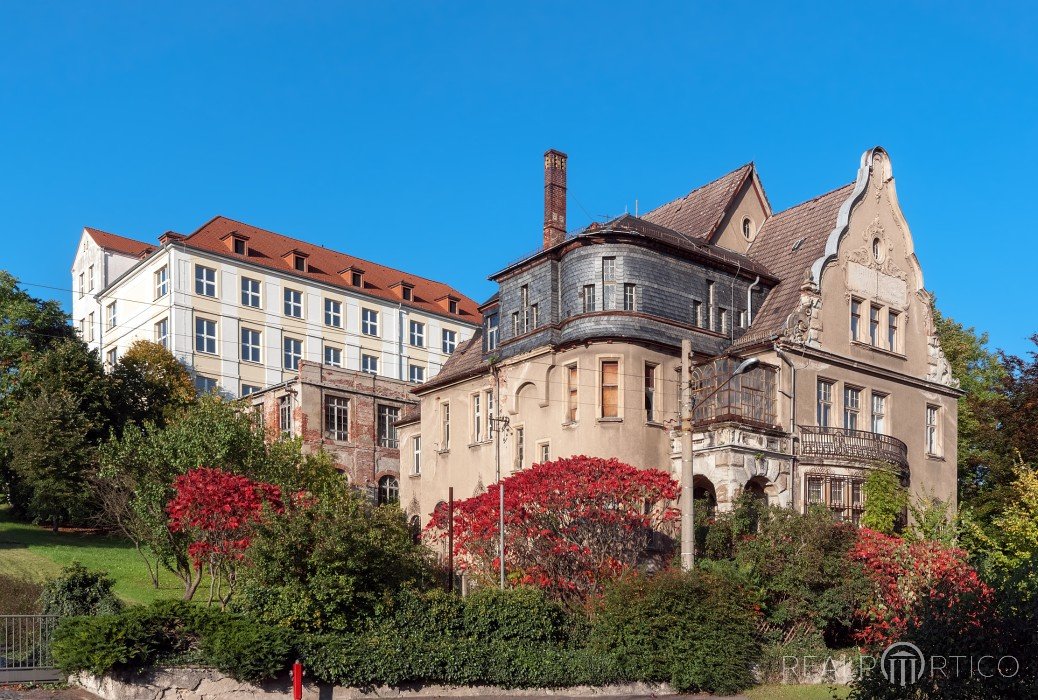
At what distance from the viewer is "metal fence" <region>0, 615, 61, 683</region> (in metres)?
24.3

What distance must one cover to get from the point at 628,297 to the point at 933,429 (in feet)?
49.4

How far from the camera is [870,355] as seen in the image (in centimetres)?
4172

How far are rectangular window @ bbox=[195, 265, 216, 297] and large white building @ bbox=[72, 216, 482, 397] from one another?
3.0 inches

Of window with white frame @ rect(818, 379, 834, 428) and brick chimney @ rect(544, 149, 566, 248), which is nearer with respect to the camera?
window with white frame @ rect(818, 379, 834, 428)

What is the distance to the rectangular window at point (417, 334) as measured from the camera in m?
82.0

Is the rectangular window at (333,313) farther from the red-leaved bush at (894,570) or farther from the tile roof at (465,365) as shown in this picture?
the red-leaved bush at (894,570)

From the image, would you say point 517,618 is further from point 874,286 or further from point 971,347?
point 971,347

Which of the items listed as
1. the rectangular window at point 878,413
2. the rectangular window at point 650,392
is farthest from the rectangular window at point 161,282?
the rectangular window at point 878,413

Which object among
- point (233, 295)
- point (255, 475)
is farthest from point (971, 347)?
point (233, 295)

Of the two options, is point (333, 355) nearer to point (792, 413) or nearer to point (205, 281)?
point (205, 281)

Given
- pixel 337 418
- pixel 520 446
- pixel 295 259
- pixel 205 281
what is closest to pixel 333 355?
pixel 295 259

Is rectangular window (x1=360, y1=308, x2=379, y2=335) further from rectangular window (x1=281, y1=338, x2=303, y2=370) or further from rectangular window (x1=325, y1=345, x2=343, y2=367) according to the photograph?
rectangular window (x1=281, y1=338, x2=303, y2=370)

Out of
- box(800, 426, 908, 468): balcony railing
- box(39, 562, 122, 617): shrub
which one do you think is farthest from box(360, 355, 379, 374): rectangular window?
box(39, 562, 122, 617): shrub

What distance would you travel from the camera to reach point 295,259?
75.7 metres
